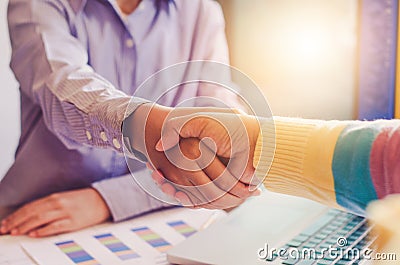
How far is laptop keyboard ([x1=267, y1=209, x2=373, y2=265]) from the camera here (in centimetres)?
75

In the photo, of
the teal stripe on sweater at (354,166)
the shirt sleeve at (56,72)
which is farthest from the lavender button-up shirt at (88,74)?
the teal stripe on sweater at (354,166)

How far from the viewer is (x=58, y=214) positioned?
0.88 m

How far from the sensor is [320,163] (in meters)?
0.62

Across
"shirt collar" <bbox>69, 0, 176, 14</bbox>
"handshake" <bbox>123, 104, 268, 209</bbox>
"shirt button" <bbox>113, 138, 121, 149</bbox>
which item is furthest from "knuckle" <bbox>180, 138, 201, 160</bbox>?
"shirt collar" <bbox>69, 0, 176, 14</bbox>

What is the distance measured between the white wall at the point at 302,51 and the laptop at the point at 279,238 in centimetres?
23

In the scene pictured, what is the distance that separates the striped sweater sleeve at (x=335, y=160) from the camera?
58cm

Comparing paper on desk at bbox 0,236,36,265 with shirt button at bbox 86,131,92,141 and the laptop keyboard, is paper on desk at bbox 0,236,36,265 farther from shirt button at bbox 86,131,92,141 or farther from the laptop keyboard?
the laptop keyboard

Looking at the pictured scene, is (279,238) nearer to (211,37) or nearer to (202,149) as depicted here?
(202,149)

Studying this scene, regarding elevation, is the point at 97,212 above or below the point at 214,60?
below

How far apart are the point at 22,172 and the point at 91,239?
161mm

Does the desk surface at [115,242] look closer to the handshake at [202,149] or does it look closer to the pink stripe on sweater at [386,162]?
the handshake at [202,149]

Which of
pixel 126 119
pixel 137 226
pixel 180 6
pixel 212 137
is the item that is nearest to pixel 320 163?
pixel 212 137

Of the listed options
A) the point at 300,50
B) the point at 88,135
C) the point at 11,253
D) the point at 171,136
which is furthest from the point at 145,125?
the point at 300,50

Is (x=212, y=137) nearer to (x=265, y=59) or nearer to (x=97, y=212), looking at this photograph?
(x=97, y=212)
